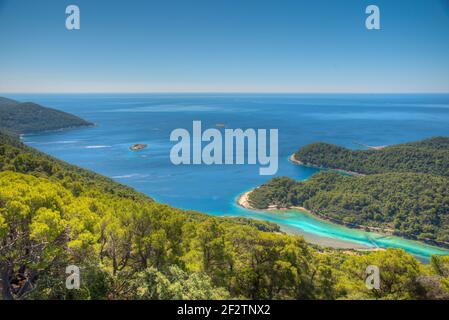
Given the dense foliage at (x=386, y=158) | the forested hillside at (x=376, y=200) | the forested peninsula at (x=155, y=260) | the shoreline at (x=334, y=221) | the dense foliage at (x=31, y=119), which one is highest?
the dense foliage at (x=31, y=119)

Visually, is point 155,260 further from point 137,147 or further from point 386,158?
point 137,147

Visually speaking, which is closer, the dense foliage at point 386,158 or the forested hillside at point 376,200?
the forested hillside at point 376,200

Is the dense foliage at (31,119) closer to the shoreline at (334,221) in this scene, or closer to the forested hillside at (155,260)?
the shoreline at (334,221)

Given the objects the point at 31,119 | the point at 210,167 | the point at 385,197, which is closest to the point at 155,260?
the point at 385,197

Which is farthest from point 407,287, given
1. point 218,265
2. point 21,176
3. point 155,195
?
point 155,195

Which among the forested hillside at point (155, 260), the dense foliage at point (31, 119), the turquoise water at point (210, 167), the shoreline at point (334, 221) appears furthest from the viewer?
the dense foliage at point (31, 119)

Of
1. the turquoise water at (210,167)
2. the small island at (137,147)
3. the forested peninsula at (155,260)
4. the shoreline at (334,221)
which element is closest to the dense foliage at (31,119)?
the turquoise water at (210,167)
